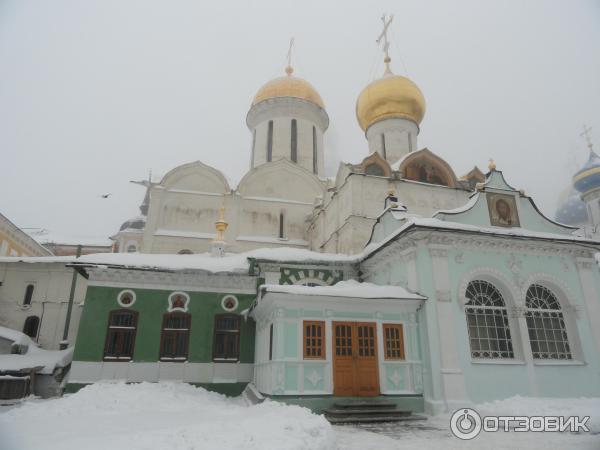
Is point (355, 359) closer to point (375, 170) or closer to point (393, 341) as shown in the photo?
point (393, 341)

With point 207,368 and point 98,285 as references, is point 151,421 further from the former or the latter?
point 98,285

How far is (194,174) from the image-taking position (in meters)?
20.9

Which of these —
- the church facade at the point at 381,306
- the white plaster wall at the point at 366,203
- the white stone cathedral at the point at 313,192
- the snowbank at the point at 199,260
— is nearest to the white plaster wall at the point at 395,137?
the white stone cathedral at the point at 313,192

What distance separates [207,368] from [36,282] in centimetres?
1006

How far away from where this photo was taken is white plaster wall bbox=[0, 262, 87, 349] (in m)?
17.5

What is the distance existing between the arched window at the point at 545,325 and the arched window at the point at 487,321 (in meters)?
0.81

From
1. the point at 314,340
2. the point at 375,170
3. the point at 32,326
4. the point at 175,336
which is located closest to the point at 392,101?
the point at 375,170

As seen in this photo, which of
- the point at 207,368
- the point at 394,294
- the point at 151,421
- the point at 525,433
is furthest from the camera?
the point at 207,368

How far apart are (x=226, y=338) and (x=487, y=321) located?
27.0 feet

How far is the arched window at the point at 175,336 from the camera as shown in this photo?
1333 cm

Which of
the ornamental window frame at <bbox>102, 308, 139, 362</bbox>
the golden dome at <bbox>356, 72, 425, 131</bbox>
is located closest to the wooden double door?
the ornamental window frame at <bbox>102, 308, 139, 362</bbox>

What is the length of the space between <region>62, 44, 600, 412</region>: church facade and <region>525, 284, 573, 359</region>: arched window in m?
0.04

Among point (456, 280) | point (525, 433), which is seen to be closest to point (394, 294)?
point (456, 280)

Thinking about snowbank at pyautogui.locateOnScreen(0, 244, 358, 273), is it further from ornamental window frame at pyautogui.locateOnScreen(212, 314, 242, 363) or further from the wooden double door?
the wooden double door
